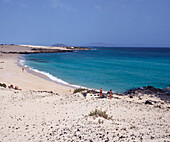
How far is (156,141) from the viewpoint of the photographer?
5590 millimetres

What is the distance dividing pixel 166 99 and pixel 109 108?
8.42 m

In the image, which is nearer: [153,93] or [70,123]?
[70,123]

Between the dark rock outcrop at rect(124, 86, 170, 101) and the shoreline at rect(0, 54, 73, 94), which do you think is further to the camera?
the shoreline at rect(0, 54, 73, 94)

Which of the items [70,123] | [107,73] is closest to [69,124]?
[70,123]


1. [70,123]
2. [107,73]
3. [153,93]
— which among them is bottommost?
[153,93]

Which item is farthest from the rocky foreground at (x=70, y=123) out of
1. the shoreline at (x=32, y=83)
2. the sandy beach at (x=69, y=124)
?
the shoreline at (x=32, y=83)

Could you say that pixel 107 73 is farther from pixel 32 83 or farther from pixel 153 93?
pixel 32 83

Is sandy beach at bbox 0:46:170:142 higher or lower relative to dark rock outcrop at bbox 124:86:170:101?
higher

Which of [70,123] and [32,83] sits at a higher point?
[70,123]

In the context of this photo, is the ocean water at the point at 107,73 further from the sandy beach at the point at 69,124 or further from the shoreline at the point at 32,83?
the sandy beach at the point at 69,124

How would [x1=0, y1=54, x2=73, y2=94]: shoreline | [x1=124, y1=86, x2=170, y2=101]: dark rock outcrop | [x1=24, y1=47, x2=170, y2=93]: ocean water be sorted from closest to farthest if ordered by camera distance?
[x1=124, y1=86, x2=170, y2=101]: dark rock outcrop < [x1=0, y1=54, x2=73, y2=94]: shoreline < [x1=24, y1=47, x2=170, y2=93]: ocean water

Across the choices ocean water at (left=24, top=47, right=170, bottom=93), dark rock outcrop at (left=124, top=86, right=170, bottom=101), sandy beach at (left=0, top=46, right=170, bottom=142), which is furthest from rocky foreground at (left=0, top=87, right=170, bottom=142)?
ocean water at (left=24, top=47, right=170, bottom=93)

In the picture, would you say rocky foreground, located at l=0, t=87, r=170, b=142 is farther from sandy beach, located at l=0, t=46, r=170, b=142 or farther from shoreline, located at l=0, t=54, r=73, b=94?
shoreline, located at l=0, t=54, r=73, b=94

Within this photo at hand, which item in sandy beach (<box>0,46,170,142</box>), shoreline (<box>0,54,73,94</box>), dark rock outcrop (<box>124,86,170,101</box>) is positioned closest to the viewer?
sandy beach (<box>0,46,170,142</box>)
